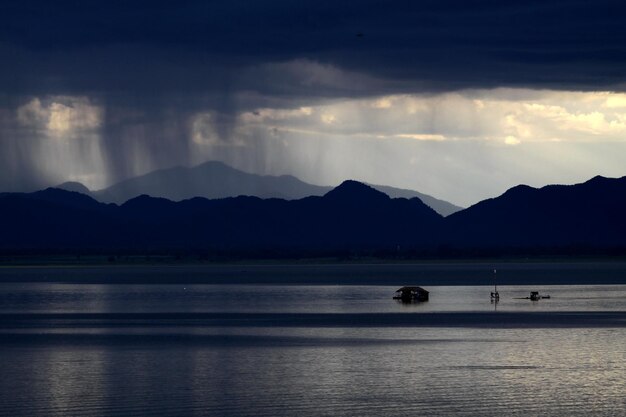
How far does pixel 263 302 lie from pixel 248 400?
89.4 meters

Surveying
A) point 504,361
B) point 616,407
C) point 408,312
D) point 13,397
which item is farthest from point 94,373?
point 408,312

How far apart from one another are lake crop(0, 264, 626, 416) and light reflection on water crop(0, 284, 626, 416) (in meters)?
0.11

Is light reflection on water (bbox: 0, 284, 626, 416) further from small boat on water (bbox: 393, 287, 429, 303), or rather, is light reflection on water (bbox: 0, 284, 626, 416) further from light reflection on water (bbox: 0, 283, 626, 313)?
small boat on water (bbox: 393, 287, 429, 303)

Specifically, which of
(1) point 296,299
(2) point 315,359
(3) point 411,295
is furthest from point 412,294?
(2) point 315,359

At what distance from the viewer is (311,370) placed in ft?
228

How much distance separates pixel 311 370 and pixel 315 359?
613 centimetres

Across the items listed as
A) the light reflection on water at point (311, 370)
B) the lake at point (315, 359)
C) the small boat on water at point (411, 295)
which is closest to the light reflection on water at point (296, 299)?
the lake at point (315, 359)

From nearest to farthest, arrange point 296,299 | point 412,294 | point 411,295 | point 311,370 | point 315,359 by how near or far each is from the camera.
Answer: point 311,370
point 315,359
point 411,295
point 412,294
point 296,299

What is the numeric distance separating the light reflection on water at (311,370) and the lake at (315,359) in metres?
0.11

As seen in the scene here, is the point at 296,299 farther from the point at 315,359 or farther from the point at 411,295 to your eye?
the point at 315,359

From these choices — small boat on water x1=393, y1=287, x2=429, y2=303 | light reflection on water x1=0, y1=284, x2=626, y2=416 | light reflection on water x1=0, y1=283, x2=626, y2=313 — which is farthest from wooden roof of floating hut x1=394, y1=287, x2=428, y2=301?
light reflection on water x1=0, y1=284, x2=626, y2=416

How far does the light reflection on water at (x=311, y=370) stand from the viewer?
184ft

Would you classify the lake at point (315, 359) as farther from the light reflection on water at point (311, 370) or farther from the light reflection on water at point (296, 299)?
the light reflection on water at point (296, 299)

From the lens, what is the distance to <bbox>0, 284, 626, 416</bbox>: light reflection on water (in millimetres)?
56188
